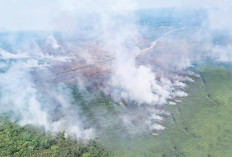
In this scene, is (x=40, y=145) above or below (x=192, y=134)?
above

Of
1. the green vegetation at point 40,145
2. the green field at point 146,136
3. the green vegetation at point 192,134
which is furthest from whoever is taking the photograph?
the green vegetation at point 192,134

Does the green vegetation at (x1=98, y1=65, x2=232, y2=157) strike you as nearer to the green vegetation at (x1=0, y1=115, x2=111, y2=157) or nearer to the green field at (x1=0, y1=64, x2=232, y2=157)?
the green field at (x1=0, y1=64, x2=232, y2=157)

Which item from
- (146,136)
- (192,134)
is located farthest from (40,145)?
(192,134)

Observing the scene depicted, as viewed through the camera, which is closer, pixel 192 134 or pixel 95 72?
pixel 192 134

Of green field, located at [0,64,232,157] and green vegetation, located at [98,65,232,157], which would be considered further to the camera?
green vegetation, located at [98,65,232,157]

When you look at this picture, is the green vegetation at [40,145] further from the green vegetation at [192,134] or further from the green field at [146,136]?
the green vegetation at [192,134]

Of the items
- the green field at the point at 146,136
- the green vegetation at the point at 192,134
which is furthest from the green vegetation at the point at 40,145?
the green vegetation at the point at 192,134

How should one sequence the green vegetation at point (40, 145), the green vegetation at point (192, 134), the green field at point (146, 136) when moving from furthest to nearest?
1. the green vegetation at point (192, 134)
2. the green field at point (146, 136)
3. the green vegetation at point (40, 145)

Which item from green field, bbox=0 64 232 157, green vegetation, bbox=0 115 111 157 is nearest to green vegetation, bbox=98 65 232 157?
green field, bbox=0 64 232 157

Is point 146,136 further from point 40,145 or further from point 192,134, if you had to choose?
point 40,145

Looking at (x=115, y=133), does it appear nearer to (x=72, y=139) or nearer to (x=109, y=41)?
(x=72, y=139)
